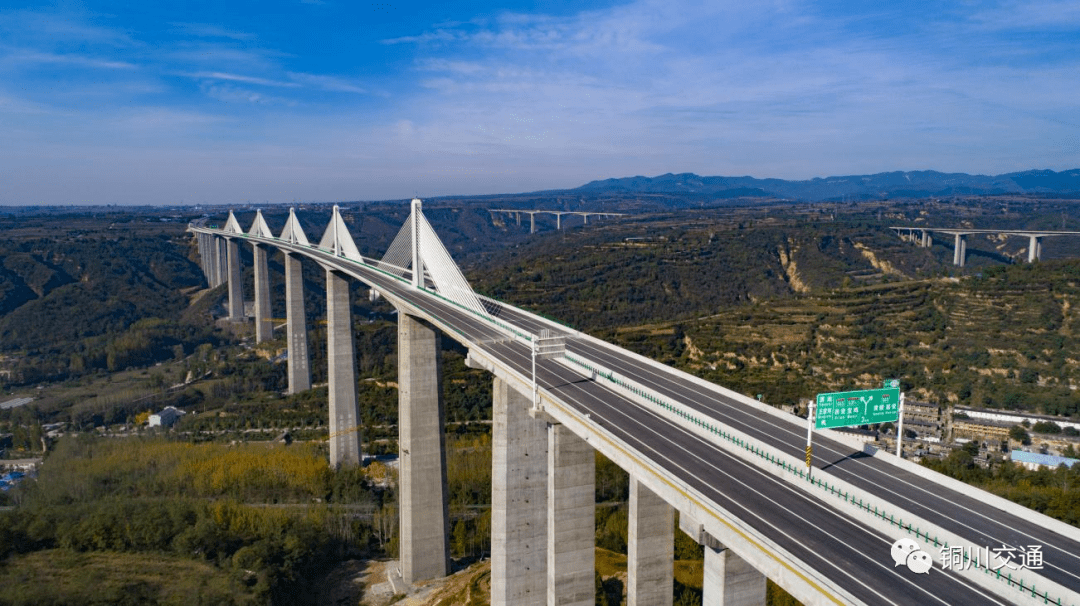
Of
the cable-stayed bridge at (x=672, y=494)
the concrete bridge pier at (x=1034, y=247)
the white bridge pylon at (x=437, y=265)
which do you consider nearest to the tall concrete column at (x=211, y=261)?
the white bridge pylon at (x=437, y=265)

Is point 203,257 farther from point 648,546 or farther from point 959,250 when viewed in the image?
point 959,250

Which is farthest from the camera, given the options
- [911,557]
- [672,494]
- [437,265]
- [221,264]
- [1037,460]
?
[221,264]

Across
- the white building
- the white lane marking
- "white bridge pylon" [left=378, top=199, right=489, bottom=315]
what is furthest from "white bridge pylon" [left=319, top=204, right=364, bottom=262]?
the white lane marking

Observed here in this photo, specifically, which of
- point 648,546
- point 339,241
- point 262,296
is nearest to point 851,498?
point 648,546

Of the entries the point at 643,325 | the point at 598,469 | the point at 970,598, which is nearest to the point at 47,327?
the point at 643,325

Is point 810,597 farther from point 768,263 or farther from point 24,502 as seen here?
point 768,263
